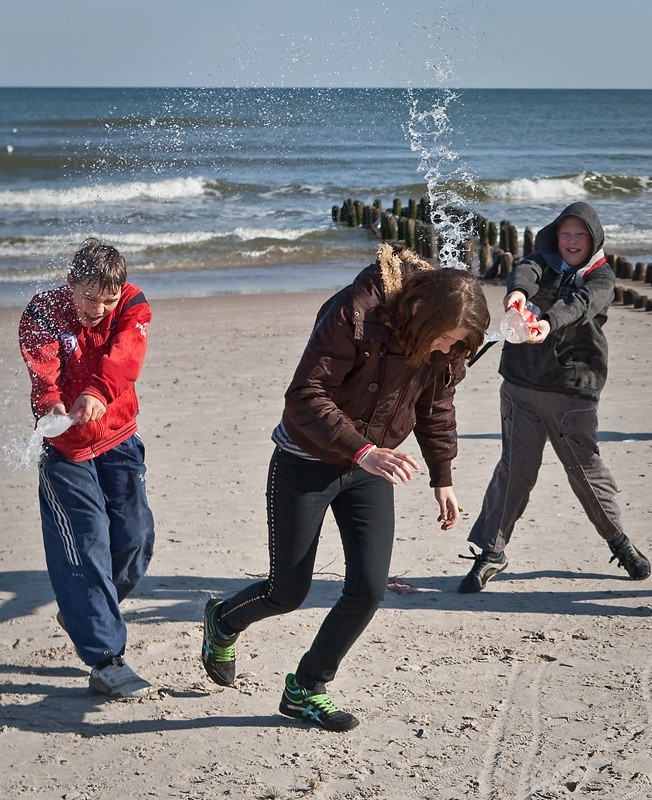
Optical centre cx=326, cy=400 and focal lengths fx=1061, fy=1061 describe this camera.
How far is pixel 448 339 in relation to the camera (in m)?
3.57

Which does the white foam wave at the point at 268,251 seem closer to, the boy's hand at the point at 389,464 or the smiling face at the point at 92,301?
the smiling face at the point at 92,301

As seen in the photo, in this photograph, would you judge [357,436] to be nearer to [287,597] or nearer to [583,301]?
[287,597]

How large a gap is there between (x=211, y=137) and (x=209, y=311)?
37634 mm

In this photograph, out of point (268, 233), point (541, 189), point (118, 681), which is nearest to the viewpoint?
point (118, 681)

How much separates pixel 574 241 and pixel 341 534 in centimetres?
208

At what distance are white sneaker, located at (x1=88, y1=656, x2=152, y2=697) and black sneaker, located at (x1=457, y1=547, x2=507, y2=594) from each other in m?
1.81

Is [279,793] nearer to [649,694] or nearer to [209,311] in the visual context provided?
[649,694]

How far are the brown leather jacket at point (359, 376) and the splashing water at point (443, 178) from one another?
7.51m

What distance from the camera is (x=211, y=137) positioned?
49.8 meters

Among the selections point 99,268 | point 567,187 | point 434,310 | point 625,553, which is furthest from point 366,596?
point 567,187

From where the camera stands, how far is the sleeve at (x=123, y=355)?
410 centimetres

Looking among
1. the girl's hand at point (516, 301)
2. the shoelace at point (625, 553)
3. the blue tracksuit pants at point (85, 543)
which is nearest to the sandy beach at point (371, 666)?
the shoelace at point (625, 553)

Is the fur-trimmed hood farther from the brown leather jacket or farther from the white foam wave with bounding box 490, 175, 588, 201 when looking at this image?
the white foam wave with bounding box 490, 175, 588, 201

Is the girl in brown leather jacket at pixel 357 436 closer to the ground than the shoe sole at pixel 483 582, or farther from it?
farther from it
